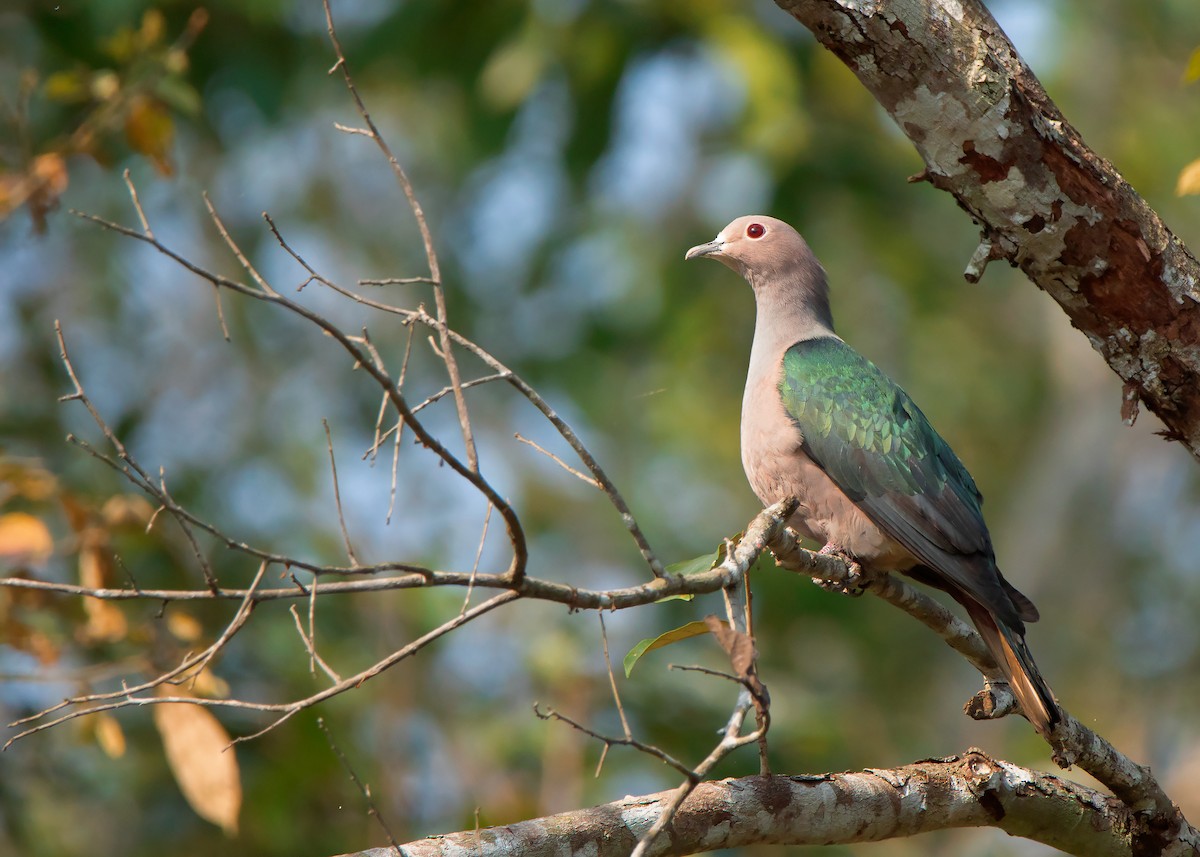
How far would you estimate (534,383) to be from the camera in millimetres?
10180

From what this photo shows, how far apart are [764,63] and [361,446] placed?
4.89 m

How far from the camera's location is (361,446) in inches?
416

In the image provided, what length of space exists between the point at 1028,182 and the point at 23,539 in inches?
130

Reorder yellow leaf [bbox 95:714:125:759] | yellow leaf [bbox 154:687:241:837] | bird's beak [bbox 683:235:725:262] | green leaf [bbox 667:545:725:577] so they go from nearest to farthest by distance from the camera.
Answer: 1. green leaf [bbox 667:545:725:577]
2. yellow leaf [bbox 154:687:241:837]
3. yellow leaf [bbox 95:714:125:759]
4. bird's beak [bbox 683:235:725:262]

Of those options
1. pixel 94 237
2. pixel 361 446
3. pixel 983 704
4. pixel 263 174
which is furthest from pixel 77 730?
pixel 263 174

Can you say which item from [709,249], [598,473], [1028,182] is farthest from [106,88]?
[1028,182]

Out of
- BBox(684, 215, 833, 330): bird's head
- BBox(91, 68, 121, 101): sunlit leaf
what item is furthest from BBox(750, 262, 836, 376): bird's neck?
BBox(91, 68, 121, 101): sunlit leaf

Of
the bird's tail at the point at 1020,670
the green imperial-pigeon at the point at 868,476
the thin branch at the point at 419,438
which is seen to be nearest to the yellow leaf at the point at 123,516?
the green imperial-pigeon at the point at 868,476

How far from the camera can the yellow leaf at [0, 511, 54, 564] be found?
4242mm

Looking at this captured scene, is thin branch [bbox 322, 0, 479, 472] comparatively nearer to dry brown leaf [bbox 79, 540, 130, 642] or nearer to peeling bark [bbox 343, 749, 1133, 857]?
peeling bark [bbox 343, 749, 1133, 857]

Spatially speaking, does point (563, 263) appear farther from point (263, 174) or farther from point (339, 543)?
point (339, 543)

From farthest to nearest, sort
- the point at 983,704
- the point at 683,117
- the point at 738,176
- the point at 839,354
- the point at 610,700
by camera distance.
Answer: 1. the point at 683,117
2. the point at 738,176
3. the point at 610,700
4. the point at 839,354
5. the point at 983,704

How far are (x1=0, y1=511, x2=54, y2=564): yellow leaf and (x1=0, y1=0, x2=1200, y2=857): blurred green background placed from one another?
0.20 metres

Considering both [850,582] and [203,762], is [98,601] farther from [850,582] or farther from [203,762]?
[850,582]
